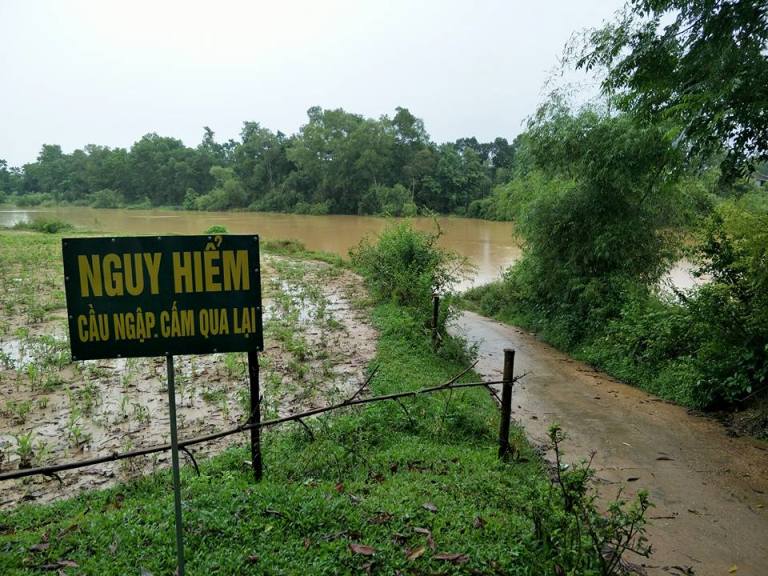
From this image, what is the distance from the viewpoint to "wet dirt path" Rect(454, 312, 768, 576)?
13.3 feet

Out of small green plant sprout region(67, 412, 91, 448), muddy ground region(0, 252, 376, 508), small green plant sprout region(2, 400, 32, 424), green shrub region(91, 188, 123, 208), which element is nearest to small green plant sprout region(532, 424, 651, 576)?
muddy ground region(0, 252, 376, 508)

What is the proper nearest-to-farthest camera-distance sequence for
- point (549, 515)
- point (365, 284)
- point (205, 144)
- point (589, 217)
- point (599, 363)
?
point (549, 515) < point (599, 363) < point (589, 217) < point (365, 284) < point (205, 144)

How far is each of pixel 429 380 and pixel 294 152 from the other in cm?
5545

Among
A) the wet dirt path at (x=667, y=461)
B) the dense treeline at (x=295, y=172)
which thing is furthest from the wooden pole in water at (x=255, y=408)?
the dense treeline at (x=295, y=172)

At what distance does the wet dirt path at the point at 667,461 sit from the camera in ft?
13.3

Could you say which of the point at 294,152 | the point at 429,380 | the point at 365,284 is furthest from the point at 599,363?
the point at 294,152

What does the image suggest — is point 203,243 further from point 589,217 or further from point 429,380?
point 589,217

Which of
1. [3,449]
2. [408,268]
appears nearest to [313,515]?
[3,449]

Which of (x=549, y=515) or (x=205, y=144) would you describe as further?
(x=205, y=144)

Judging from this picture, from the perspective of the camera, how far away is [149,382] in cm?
700

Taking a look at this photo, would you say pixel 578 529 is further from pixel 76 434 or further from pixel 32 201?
pixel 32 201

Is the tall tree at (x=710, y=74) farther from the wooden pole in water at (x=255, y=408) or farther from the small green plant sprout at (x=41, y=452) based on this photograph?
the small green plant sprout at (x=41, y=452)

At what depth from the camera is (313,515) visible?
3.34 m

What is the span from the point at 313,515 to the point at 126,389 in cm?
439
